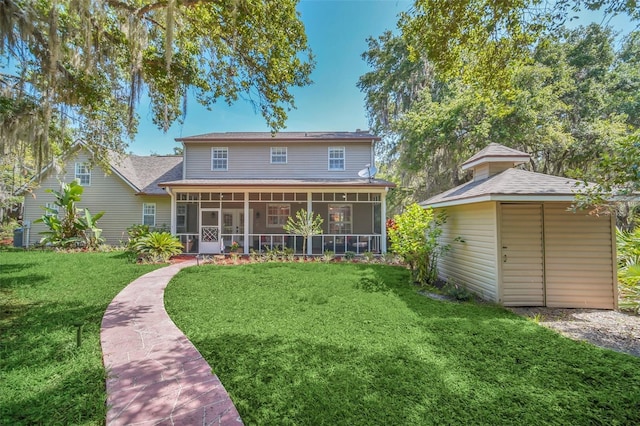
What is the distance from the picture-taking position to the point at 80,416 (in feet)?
8.05

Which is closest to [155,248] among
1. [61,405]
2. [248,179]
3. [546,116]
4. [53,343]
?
[248,179]

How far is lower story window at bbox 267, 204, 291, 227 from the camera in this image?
14.7 m

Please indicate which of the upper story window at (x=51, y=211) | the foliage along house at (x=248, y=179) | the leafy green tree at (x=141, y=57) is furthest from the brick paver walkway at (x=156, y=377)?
the upper story window at (x=51, y=211)

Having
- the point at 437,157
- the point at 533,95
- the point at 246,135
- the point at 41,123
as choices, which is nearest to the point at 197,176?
the point at 246,135

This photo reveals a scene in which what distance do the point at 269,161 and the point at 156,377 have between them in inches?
475

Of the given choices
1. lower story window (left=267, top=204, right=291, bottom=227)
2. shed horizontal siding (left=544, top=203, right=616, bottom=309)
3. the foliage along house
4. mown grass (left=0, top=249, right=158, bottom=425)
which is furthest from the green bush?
lower story window (left=267, top=204, right=291, bottom=227)

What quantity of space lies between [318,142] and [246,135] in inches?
166

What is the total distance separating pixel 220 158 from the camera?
559 inches

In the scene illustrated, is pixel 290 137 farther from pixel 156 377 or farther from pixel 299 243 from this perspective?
pixel 156 377

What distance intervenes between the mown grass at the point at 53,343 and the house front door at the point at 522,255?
7.10 m

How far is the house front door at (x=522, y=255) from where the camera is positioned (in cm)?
594

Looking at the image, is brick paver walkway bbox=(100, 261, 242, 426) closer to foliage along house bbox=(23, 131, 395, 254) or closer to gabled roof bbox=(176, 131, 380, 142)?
foliage along house bbox=(23, 131, 395, 254)

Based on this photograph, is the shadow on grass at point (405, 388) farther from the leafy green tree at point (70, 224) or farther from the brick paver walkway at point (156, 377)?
the leafy green tree at point (70, 224)

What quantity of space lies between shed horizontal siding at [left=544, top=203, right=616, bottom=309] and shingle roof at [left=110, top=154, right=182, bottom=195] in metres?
15.7
